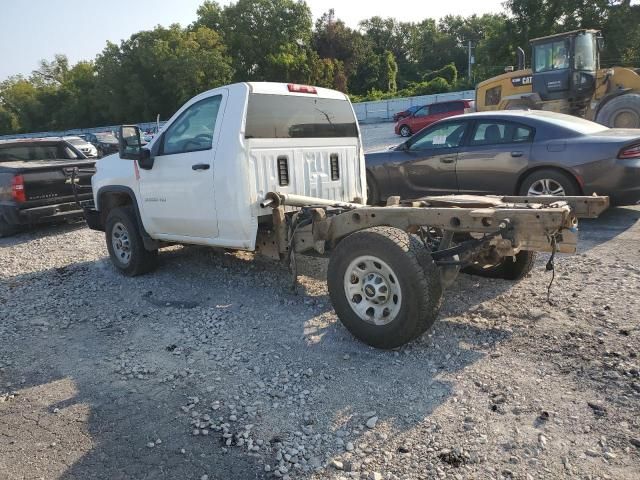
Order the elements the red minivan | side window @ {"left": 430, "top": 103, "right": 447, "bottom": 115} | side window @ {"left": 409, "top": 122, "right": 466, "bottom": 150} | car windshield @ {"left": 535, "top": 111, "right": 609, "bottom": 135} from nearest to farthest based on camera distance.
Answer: car windshield @ {"left": 535, "top": 111, "right": 609, "bottom": 135} → side window @ {"left": 409, "top": 122, "right": 466, "bottom": 150} → the red minivan → side window @ {"left": 430, "top": 103, "right": 447, "bottom": 115}

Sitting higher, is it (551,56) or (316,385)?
(551,56)

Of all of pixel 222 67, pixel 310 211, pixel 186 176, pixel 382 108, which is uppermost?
pixel 222 67

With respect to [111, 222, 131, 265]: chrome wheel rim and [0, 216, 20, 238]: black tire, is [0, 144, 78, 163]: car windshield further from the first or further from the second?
[111, 222, 131, 265]: chrome wheel rim

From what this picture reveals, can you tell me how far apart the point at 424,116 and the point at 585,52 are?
14.8 meters

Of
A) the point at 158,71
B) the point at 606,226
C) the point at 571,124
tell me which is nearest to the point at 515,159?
the point at 571,124

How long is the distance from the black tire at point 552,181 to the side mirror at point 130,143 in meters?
4.98

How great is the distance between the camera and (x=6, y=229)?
962 centimetres

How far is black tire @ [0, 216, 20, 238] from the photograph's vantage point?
951 cm

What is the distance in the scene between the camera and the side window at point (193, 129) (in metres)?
5.24

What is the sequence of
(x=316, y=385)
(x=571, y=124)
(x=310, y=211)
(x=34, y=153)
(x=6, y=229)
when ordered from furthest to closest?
(x=34, y=153), (x=6, y=229), (x=571, y=124), (x=310, y=211), (x=316, y=385)

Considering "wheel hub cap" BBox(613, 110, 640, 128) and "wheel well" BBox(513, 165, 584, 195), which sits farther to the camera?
"wheel hub cap" BBox(613, 110, 640, 128)

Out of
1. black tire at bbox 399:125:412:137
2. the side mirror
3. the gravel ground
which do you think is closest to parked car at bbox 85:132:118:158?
black tire at bbox 399:125:412:137

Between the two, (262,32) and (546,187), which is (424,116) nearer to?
(546,187)

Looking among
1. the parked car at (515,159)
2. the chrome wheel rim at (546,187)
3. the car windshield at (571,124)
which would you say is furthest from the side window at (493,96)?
the chrome wheel rim at (546,187)
